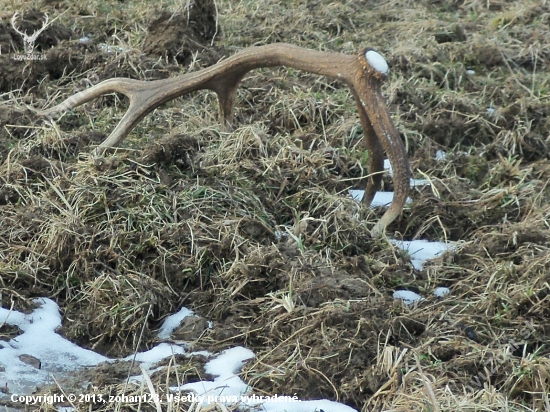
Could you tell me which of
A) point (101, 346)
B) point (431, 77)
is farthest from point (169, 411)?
point (431, 77)

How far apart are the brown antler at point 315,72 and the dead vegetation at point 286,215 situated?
6.2 inches

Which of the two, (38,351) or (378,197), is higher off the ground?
(38,351)

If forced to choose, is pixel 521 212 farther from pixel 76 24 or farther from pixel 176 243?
pixel 76 24

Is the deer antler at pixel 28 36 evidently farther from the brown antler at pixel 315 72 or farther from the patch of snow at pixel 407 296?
the patch of snow at pixel 407 296

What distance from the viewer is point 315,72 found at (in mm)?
4867

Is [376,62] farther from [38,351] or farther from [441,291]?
[38,351]

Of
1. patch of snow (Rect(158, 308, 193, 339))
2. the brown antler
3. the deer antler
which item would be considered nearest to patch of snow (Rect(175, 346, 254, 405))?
patch of snow (Rect(158, 308, 193, 339))

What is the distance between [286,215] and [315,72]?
77 cm

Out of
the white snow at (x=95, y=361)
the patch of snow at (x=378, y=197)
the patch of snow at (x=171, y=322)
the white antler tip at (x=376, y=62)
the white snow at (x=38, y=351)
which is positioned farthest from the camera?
the patch of snow at (x=378, y=197)

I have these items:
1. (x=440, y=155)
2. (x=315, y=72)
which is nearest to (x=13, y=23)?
(x=315, y=72)

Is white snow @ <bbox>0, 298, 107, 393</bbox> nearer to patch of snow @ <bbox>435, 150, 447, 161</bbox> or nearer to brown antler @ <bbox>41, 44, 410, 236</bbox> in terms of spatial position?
brown antler @ <bbox>41, 44, 410, 236</bbox>

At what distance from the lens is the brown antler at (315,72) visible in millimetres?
4652

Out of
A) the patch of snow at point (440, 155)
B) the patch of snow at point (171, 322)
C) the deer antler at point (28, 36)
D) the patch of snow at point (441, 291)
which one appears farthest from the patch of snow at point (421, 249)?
the deer antler at point (28, 36)

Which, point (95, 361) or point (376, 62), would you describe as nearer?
point (95, 361)
